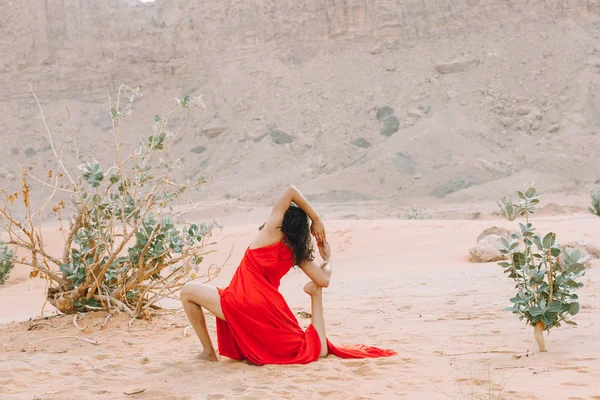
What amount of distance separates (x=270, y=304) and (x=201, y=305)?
0.43 meters

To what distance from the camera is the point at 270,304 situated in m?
3.82

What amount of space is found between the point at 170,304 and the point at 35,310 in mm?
1857

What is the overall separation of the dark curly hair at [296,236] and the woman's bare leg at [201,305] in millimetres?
514

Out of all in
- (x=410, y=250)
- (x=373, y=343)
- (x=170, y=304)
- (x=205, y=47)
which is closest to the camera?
(x=373, y=343)

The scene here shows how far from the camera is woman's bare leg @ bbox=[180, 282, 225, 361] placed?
12.7 ft

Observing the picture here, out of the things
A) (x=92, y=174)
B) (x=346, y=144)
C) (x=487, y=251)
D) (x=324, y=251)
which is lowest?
(x=487, y=251)

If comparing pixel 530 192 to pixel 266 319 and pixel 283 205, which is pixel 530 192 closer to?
pixel 283 205

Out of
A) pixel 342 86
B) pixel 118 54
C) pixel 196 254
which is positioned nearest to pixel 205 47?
pixel 118 54

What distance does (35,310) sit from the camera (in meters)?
8.23

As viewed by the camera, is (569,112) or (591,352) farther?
(569,112)

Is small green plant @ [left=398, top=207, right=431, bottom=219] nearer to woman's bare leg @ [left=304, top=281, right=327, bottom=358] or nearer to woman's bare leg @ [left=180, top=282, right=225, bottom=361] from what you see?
woman's bare leg @ [left=304, top=281, right=327, bottom=358]

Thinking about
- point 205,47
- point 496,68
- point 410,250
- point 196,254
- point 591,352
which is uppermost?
point 205,47

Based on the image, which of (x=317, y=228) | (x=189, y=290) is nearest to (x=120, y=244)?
(x=189, y=290)

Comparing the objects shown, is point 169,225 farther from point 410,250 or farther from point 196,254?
point 410,250
